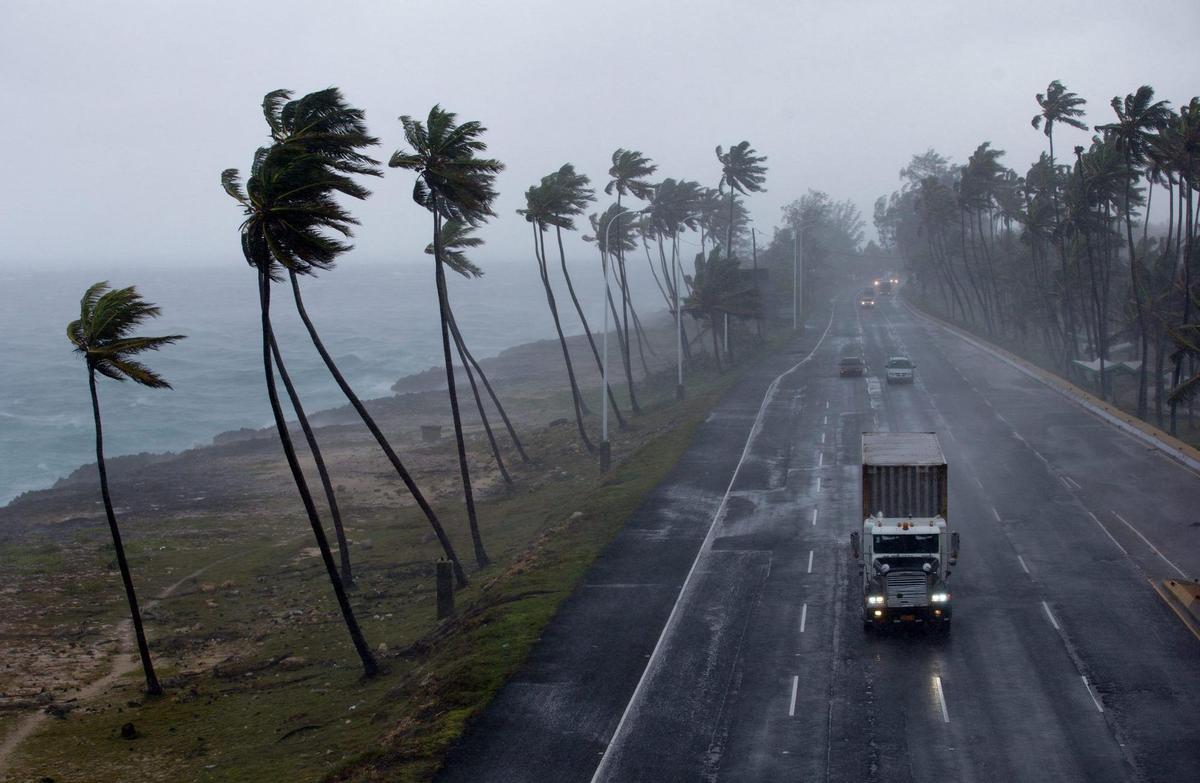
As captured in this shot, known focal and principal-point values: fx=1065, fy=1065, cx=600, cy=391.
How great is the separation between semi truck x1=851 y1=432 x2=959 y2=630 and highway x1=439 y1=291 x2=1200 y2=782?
0.88 m

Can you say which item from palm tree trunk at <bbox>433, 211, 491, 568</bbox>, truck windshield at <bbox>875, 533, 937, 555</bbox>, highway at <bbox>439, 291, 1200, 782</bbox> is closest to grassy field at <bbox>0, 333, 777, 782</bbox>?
palm tree trunk at <bbox>433, 211, 491, 568</bbox>

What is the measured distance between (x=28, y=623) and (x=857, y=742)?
87.7 ft

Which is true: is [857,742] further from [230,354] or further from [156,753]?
[230,354]

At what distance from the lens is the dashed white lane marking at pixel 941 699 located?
20.9 m

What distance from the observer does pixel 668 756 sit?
19891 mm

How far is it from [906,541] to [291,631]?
62.9ft

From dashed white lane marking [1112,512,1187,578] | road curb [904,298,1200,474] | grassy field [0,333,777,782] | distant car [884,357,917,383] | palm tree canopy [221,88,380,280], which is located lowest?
grassy field [0,333,777,782]

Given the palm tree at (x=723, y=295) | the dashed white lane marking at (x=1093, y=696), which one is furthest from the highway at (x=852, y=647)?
the palm tree at (x=723, y=295)

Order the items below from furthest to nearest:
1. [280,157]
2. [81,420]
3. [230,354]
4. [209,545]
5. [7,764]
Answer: [230,354], [81,420], [209,545], [280,157], [7,764]

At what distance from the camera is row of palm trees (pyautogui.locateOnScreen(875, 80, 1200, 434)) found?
54125mm

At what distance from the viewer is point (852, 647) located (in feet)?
81.7

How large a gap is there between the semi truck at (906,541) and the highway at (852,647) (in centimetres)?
88

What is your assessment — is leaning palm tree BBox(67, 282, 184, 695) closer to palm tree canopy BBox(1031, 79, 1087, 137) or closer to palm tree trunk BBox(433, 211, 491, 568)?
palm tree trunk BBox(433, 211, 491, 568)

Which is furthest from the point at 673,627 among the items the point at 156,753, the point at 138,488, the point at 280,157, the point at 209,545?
the point at 138,488
